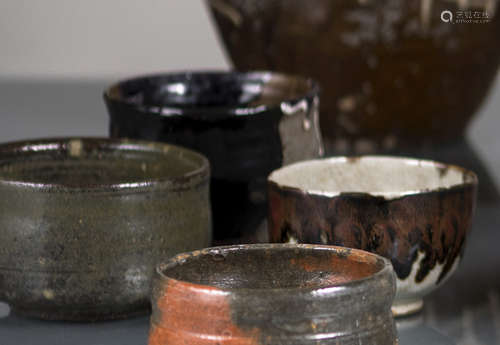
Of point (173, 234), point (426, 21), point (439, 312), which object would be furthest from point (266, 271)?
point (426, 21)

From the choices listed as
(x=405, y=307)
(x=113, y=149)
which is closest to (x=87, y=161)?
(x=113, y=149)

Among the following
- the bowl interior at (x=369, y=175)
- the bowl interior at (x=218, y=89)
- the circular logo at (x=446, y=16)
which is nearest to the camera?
the bowl interior at (x=369, y=175)

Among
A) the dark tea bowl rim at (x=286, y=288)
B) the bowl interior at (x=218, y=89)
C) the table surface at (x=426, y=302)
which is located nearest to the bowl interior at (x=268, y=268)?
the dark tea bowl rim at (x=286, y=288)

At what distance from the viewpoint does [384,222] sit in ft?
1.77

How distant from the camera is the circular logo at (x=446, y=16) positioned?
41.0 inches

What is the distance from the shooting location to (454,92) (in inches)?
44.5

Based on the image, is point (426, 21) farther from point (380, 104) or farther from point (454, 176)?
point (454, 176)

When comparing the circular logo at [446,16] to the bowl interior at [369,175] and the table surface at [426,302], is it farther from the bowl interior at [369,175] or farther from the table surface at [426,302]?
the bowl interior at [369,175]

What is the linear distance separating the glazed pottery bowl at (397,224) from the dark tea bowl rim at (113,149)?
5cm

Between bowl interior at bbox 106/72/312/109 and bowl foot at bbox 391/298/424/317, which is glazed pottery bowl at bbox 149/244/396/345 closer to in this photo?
bowl foot at bbox 391/298/424/317

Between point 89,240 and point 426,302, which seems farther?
point 426,302

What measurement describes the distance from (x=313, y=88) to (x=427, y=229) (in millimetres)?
204

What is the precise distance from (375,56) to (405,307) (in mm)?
538

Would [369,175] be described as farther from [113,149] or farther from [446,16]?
[446,16]
